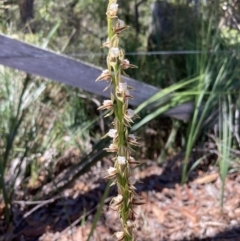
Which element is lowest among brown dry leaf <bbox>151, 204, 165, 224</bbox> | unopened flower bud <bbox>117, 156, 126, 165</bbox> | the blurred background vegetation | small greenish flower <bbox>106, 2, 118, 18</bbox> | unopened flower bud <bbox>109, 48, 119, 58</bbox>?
brown dry leaf <bbox>151, 204, 165, 224</bbox>

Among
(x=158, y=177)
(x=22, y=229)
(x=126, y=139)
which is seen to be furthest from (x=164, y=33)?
(x=126, y=139)

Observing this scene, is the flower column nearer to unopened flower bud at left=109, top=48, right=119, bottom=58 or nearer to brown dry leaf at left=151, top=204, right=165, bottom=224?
unopened flower bud at left=109, top=48, right=119, bottom=58

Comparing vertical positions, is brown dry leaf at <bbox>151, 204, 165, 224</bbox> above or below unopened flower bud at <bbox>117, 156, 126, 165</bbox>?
below

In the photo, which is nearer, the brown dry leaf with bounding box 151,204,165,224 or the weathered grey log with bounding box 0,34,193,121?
the weathered grey log with bounding box 0,34,193,121

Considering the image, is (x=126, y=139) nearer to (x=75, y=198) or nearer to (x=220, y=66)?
(x=75, y=198)

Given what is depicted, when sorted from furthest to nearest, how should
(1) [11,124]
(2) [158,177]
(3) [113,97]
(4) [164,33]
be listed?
(4) [164,33] < (2) [158,177] < (1) [11,124] < (3) [113,97]

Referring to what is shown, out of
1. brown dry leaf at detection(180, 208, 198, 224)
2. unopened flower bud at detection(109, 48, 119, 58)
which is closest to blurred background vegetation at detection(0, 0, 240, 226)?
brown dry leaf at detection(180, 208, 198, 224)

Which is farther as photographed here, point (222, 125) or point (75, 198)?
point (222, 125)
